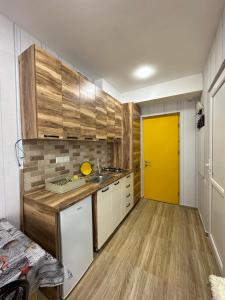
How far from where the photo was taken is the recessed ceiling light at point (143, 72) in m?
2.26

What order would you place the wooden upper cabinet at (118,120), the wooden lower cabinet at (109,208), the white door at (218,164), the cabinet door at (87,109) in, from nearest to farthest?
the white door at (218,164)
the wooden lower cabinet at (109,208)
the cabinet door at (87,109)
the wooden upper cabinet at (118,120)

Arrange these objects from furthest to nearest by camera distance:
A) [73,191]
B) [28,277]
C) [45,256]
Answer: [73,191]
[45,256]
[28,277]

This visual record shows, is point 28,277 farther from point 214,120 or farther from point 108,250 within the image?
point 214,120

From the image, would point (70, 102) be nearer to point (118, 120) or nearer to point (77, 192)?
point (77, 192)

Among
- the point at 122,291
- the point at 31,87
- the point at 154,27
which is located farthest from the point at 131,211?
the point at 154,27

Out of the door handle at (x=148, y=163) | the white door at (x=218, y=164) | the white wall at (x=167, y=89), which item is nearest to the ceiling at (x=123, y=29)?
the white wall at (x=167, y=89)

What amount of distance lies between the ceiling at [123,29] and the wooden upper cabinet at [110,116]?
537 mm

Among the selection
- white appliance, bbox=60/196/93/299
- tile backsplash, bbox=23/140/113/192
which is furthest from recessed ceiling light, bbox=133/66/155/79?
white appliance, bbox=60/196/93/299

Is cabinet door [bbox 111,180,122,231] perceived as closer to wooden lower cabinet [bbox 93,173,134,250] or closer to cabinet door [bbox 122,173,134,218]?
wooden lower cabinet [bbox 93,173,134,250]

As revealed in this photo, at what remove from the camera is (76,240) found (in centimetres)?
136

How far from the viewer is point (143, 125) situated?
3.53 metres

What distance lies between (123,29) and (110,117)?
129cm

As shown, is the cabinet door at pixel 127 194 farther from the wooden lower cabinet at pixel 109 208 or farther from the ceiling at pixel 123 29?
the ceiling at pixel 123 29

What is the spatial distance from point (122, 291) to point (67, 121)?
1.83 meters
